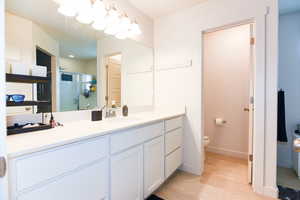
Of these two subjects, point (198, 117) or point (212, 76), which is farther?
point (212, 76)

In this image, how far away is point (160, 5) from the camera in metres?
2.20

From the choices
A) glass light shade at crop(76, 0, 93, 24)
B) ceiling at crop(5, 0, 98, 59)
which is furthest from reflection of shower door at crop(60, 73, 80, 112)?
glass light shade at crop(76, 0, 93, 24)

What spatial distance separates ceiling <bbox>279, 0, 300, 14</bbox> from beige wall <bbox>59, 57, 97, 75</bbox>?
2565 mm

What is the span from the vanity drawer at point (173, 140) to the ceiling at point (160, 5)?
1.70m

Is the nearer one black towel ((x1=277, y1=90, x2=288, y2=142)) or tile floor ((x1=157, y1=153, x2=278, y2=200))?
tile floor ((x1=157, y1=153, x2=278, y2=200))

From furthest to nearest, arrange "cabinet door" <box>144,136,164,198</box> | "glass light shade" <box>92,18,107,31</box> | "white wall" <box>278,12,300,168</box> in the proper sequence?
1. "white wall" <box>278,12,300,168</box>
2. "glass light shade" <box>92,18,107,31</box>
3. "cabinet door" <box>144,136,164,198</box>

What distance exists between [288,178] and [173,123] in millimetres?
1666

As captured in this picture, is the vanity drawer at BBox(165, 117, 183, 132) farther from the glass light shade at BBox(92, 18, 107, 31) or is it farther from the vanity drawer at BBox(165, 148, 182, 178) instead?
the glass light shade at BBox(92, 18, 107, 31)

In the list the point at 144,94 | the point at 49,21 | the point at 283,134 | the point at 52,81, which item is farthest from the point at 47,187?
the point at 283,134

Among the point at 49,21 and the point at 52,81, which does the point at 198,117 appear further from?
the point at 49,21

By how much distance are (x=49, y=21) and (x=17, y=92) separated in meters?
0.67

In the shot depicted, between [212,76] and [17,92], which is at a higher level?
[212,76]

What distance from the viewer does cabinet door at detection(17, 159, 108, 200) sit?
2.70 ft

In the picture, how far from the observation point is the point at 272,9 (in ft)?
5.56
